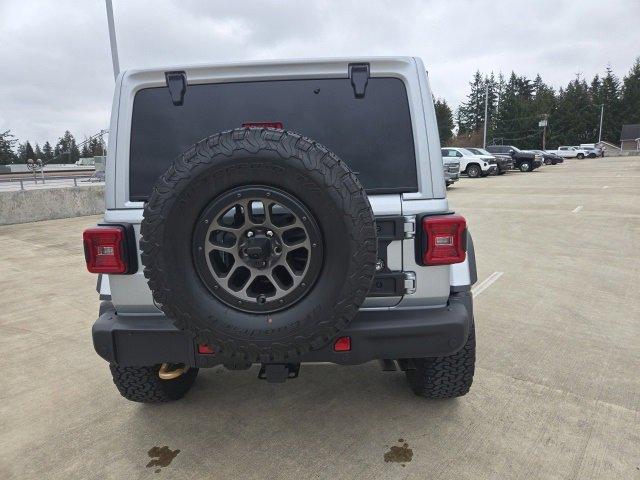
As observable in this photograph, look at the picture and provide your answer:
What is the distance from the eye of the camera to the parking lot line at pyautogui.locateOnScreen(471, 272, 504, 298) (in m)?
5.13

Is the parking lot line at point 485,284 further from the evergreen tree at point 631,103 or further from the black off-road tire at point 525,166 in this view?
the evergreen tree at point 631,103

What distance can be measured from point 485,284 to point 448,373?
297cm

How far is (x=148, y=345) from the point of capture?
7.43 ft

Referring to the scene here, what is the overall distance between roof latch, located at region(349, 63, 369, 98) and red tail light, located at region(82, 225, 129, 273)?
1352mm

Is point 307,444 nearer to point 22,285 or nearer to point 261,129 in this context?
point 261,129

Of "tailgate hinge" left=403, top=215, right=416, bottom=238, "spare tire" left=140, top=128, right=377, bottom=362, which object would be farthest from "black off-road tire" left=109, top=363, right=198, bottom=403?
"tailgate hinge" left=403, top=215, right=416, bottom=238

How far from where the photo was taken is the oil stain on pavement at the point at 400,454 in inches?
93.9

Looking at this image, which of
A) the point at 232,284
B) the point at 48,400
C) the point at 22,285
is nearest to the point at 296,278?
the point at 232,284

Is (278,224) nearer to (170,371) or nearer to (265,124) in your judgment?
(265,124)

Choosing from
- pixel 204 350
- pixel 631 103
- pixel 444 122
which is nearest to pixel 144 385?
pixel 204 350

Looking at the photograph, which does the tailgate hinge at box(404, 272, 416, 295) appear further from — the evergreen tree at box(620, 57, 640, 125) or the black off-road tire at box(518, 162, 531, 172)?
the evergreen tree at box(620, 57, 640, 125)

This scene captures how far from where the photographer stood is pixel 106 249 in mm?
2295

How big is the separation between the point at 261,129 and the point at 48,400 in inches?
97.5

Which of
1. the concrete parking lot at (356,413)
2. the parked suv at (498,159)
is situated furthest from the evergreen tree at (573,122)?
the concrete parking lot at (356,413)
